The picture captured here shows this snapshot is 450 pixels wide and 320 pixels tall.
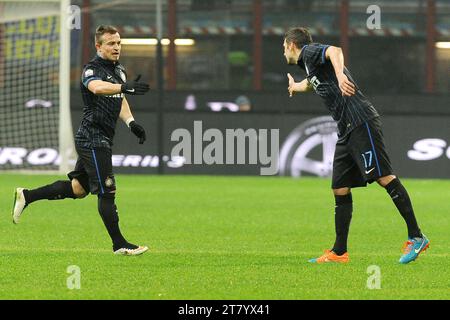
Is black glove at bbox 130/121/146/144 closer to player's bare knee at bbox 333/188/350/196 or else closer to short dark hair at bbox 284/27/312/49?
short dark hair at bbox 284/27/312/49

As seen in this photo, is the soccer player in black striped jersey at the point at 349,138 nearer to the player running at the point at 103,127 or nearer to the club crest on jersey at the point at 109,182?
the player running at the point at 103,127

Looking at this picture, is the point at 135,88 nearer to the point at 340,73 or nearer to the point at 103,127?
the point at 103,127

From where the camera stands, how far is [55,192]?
11.2m

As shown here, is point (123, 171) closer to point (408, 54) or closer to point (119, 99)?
point (408, 54)

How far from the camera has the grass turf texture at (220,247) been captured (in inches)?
335

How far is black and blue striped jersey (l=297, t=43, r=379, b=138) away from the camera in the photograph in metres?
10.1

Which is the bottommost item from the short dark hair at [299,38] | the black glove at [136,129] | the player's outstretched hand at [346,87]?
A: the black glove at [136,129]

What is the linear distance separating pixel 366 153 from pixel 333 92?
1.84ft

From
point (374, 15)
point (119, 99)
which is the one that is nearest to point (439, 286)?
point (119, 99)

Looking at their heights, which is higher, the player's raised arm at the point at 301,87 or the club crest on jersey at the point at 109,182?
the player's raised arm at the point at 301,87

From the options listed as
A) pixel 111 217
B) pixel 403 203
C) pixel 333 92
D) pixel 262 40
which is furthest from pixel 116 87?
pixel 262 40

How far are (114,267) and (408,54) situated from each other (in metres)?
17.8

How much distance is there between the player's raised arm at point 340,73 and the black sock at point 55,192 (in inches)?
105

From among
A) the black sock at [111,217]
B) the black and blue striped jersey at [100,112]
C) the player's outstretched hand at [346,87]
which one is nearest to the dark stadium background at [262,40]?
the black and blue striped jersey at [100,112]
